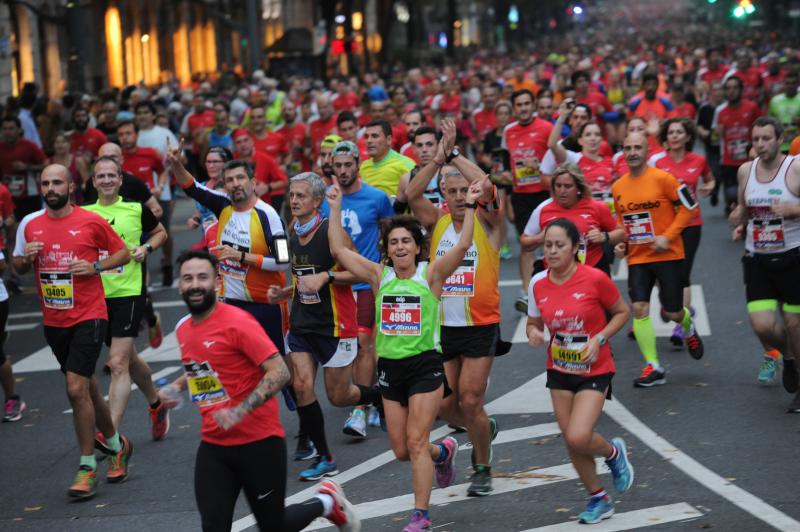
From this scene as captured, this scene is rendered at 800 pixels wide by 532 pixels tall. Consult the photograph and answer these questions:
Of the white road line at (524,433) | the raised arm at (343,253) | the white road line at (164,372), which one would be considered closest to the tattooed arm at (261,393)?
the raised arm at (343,253)

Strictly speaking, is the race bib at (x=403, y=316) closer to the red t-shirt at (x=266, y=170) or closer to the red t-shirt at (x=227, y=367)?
the red t-shirt at (x=227, y=367)

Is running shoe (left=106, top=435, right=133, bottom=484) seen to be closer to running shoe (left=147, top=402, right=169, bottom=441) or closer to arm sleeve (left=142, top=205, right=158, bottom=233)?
running shoe (left=147, top=402, right=169, bottom=441)

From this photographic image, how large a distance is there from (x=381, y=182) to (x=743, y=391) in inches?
138

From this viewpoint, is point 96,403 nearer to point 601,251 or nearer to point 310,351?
point 310,351

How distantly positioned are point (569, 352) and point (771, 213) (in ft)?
9.58

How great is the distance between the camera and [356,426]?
1016cm

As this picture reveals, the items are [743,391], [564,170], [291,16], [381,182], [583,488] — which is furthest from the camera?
[291,16]

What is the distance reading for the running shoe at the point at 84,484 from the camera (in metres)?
9.01

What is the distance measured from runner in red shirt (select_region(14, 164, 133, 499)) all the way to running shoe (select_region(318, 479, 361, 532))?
7.57 ft

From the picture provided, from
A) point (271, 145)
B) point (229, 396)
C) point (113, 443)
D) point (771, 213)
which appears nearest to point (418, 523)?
point (229, 396)

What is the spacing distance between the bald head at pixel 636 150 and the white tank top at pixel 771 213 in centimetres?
112

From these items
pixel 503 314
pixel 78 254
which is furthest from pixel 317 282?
pixel 503 314

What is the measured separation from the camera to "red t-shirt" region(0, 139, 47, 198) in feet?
60.8

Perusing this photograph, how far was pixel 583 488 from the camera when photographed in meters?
8.66
